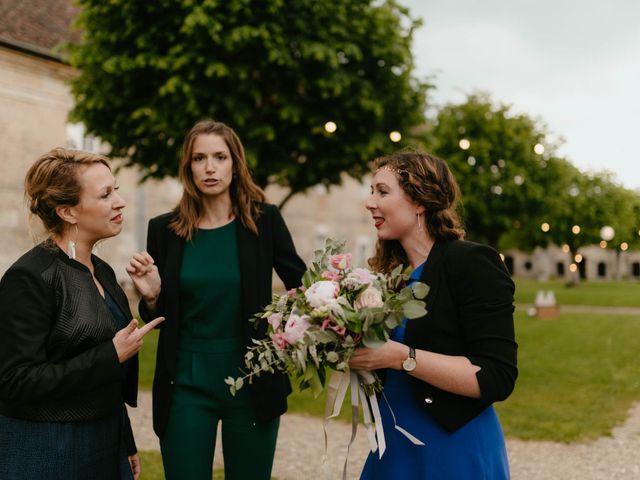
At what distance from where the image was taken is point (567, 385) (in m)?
10.4

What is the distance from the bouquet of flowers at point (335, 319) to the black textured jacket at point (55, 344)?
0.66 metres

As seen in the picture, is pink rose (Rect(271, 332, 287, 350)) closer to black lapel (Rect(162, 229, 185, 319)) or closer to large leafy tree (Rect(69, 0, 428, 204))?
black lapel (Rect(162, 229, 185, 319))

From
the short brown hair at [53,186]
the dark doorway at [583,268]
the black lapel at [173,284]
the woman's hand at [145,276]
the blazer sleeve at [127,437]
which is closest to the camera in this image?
the short brown hair at [53,186]

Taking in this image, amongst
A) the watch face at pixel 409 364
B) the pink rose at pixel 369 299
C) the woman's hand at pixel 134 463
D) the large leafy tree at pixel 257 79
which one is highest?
the large leafy tree at pixel 257 79

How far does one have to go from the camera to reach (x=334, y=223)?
32594 millimetres

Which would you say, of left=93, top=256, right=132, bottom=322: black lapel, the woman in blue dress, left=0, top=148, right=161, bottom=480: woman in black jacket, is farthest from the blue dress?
left=93, top=256, right=132, bottom=322: black lapel

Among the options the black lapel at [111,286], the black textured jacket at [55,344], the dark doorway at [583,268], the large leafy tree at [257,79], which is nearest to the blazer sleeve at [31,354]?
the black textured jacket at [55,344]

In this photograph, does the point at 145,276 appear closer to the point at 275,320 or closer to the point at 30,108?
the point at 275,320

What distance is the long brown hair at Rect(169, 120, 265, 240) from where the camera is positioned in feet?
11.2

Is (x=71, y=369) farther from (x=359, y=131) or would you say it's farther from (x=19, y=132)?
(x=19, y=132)

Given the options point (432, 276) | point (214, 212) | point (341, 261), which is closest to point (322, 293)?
point (341, 261)

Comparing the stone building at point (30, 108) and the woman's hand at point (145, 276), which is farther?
the stone building at point (30, 108)

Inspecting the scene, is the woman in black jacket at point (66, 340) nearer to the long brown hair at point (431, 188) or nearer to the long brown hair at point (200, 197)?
the long brown hair at point (200, 197)

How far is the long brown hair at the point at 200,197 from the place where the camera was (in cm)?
342
